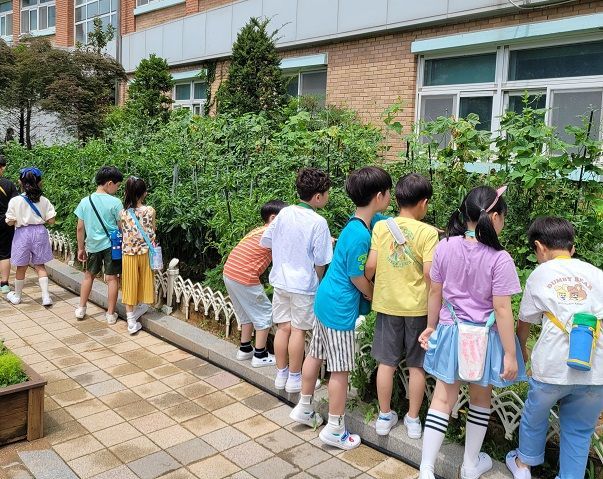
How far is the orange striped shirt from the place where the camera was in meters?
4.53

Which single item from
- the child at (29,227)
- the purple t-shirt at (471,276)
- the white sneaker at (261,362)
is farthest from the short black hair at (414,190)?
the child at (29,227)

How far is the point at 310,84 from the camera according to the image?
12.9 meters

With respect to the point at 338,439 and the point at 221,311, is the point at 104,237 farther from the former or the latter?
the point at 338,439

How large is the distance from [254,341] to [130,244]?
1.66 metres

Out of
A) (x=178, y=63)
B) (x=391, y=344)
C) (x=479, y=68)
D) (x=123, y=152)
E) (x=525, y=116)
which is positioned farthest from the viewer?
(x=178, y=63)

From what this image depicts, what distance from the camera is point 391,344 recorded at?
3.47 m

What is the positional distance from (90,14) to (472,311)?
77.2 ft

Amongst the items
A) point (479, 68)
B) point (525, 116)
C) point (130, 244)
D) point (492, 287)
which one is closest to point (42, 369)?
point (130, 244)

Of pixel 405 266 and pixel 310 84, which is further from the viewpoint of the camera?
pixel 310 84

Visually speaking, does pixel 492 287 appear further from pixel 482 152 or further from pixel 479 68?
pixel 479 68

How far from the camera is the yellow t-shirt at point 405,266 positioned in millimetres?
3369

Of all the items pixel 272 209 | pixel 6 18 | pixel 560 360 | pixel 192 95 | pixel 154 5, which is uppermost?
pixel 6 18

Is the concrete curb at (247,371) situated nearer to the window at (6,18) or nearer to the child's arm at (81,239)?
the child's arm at (81,239)

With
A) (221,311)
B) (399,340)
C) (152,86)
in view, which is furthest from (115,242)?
(152,86)
